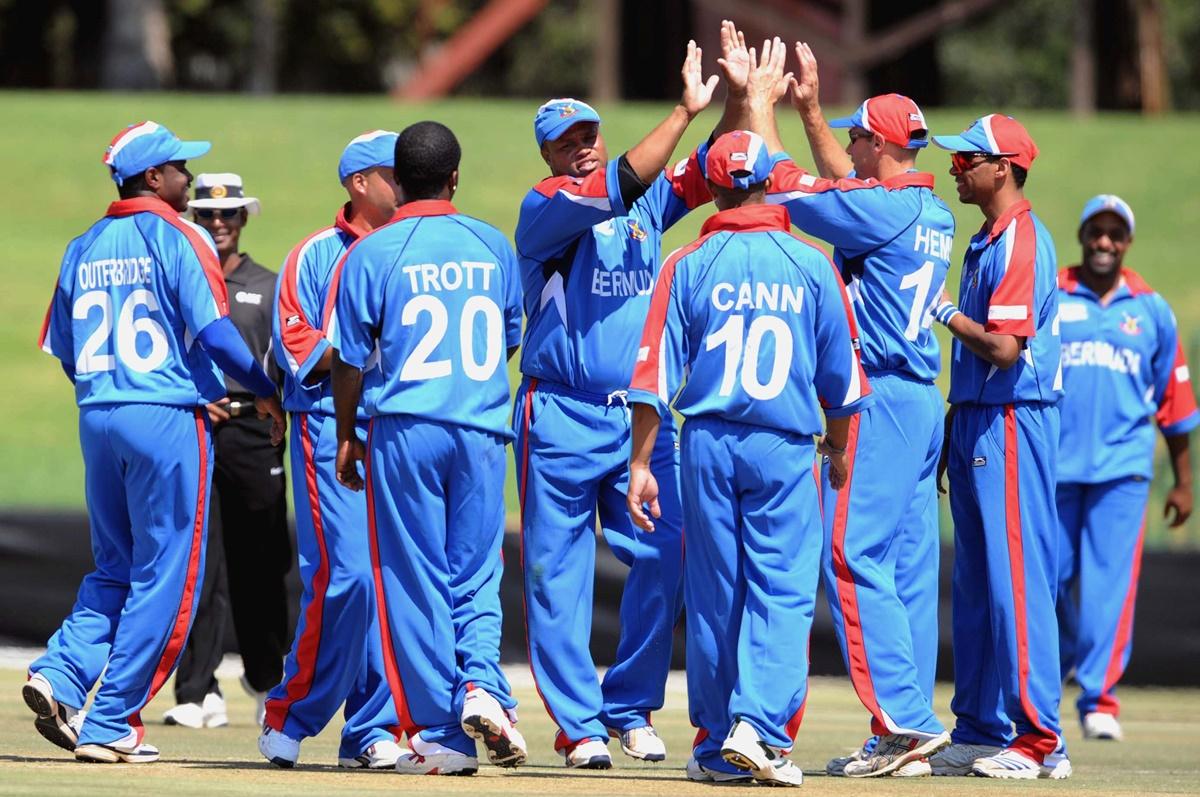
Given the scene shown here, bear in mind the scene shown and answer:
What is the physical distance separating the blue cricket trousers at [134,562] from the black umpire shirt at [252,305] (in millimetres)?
2460

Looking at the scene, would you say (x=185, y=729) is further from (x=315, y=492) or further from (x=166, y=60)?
(x=166, y=60)

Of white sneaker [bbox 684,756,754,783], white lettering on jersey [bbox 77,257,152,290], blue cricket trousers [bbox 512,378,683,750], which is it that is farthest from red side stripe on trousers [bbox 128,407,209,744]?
white sneaker [bbox 684,756,754,783]

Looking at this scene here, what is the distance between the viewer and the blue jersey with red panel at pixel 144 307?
7648 millimetres

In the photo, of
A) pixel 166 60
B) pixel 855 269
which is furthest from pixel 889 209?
pixel 166 60

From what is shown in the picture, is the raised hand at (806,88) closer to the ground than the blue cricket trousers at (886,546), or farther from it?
farther from it

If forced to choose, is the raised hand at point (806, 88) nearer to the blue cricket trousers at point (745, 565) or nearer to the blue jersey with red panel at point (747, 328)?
the blue jersey with red panel at point (747, 328)

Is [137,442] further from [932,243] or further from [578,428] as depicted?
[932,243]

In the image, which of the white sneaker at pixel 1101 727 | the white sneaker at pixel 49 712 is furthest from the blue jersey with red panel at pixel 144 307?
the white sneaker at pixel 1101 727

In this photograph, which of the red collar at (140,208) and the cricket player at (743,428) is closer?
the cricket player at (743,428)

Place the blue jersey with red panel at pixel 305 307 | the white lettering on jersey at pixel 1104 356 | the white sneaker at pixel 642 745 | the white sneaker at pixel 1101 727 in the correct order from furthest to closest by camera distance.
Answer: the white lettering on jersey at pixel 1104 356 → the white sneaker at pixel 1101 727 → the white sneaker at pixel 642 745 → the blue jersey with red panel at pixel 305 307

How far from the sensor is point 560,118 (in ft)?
26.9

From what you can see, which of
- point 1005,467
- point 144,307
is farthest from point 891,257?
point 144,307

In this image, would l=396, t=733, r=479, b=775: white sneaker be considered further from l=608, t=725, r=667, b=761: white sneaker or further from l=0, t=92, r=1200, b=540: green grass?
l=0, t=92, r=1200, b=540: green grass

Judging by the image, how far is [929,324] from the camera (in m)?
8.12
